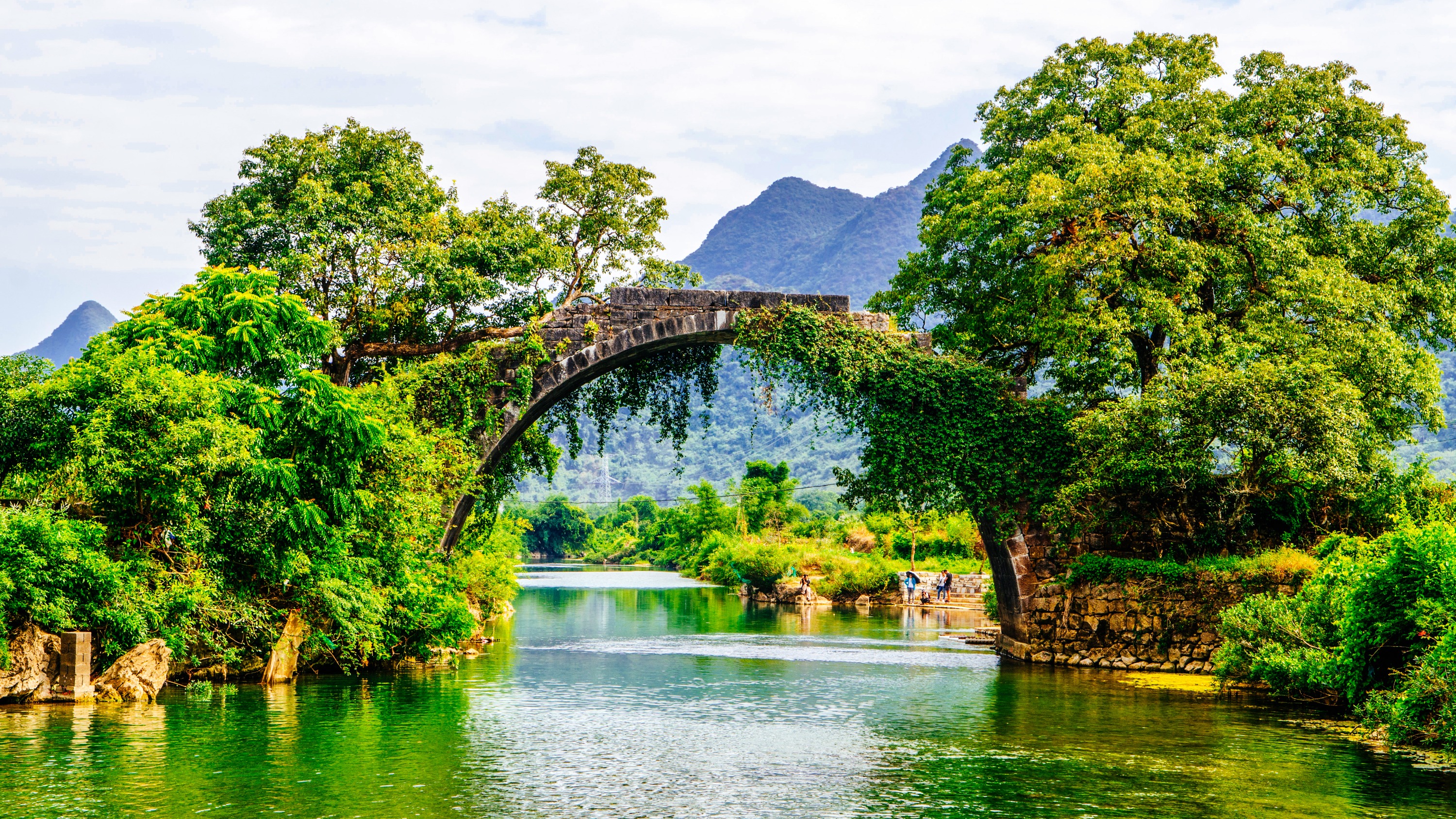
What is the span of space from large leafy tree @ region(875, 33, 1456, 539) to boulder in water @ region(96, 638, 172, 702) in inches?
505

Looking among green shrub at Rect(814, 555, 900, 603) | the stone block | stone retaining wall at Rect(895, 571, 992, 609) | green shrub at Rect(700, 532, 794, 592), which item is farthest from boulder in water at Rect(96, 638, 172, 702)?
green shrub at Rect(700, 532, 794, 592)

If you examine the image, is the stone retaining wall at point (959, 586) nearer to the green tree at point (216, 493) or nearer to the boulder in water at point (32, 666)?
the green tree at point (216, 493)

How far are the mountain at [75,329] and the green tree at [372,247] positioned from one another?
8211cm

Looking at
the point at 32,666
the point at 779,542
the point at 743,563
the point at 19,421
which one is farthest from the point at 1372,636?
the point at 779,542

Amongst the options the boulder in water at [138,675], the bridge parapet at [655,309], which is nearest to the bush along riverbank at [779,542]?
the bridge parapet at [655,309]

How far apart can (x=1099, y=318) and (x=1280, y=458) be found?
353 centimetres

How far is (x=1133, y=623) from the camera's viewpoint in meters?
18.3

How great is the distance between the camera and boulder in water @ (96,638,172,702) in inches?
516

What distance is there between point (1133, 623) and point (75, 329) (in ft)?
415

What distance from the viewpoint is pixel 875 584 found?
133ft

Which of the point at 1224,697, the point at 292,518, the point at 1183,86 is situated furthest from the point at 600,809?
the point at 1183,86

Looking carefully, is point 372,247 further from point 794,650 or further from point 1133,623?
point 1133,623

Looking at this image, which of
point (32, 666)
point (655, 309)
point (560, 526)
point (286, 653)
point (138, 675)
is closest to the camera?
point (32, 666)

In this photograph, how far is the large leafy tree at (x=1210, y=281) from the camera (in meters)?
16.8
